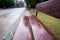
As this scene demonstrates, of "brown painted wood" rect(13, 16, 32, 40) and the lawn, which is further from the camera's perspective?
the lawn

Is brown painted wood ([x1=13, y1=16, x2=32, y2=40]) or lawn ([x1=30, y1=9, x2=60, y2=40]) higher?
brown painted wood ([x1=13, y1=16, x2=32, y2=40])

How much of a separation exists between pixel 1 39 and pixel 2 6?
50.7 ft

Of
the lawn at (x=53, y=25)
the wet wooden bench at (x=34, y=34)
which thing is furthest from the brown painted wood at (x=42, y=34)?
the lawn at (x=53, y=25)

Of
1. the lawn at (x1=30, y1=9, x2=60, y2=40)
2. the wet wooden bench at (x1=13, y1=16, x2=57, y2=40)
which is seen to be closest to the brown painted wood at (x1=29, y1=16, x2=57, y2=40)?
the wet wooden bench at (x1=13, y1=16, x2=57, y2=40)

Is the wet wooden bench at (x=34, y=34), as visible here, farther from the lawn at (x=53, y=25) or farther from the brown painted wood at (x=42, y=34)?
the lawn at (x=53, y=25)

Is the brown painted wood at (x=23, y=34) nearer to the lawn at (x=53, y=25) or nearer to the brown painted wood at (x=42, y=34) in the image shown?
the brown painted wood at (x=42, y=34)

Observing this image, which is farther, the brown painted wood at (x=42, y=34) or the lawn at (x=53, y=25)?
the lawn at (x=53, y=25)

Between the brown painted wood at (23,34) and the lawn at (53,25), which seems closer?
the brown painted wood at (23,34)

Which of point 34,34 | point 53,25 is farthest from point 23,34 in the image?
point 53,25

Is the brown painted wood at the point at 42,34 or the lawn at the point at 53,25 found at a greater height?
the brown painted wood at the point at 42,34

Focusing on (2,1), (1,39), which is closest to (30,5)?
(2,1)

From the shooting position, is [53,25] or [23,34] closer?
[23,34]

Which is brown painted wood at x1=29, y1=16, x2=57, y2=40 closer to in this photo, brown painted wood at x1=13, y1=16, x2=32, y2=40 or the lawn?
brown painted wood at x1=13, y1=16, x2=32, y2=40

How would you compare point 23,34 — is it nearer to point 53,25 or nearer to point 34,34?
point 34,34
